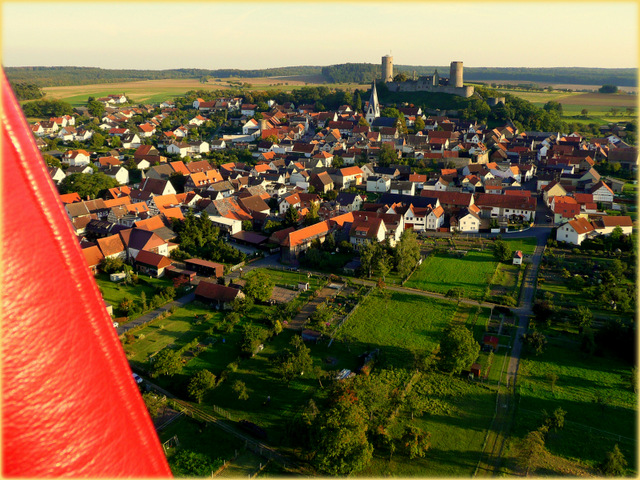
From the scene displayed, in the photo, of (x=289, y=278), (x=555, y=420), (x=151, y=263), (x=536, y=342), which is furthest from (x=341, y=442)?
(x=151, y=263)

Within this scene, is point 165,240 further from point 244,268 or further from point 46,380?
point 46,380

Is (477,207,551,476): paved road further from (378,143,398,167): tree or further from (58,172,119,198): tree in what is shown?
(58,172,119,198): tree

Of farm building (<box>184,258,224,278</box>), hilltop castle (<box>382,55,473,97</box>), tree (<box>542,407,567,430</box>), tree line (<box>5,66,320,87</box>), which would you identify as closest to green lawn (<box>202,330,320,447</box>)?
tree (<box>542,407,567,430</box>)

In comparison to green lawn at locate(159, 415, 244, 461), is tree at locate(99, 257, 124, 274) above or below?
below

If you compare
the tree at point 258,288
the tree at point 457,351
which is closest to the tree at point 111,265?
the tree at point 258,288

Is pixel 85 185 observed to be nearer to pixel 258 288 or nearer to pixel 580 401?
pixel 258 288
